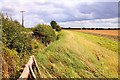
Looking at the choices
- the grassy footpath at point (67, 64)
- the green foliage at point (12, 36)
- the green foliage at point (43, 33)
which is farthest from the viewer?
the green foliage at point (43, 33)

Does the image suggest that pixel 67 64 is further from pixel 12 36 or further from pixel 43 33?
pixel 12 36

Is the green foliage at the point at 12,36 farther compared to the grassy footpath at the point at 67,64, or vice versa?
the grassy footpath at the point at 67,64

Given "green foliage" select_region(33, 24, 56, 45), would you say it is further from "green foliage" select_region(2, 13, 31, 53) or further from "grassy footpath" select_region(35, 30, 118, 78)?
"green foliage" select_region(2, 13, 31, 53)

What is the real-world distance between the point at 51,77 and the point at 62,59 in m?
3.69

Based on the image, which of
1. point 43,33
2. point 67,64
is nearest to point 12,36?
point 67,64

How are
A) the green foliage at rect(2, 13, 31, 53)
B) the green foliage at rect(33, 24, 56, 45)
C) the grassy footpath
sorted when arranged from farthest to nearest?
1. the green foliage at rect(33, 24, 56, 45)
2. the grassy footpath
3. the green foliage at rect(2, 13, 31, 53)

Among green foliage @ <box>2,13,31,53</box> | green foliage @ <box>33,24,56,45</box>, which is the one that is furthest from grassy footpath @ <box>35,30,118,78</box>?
green foliage @ <box>33,24,56,45</box>

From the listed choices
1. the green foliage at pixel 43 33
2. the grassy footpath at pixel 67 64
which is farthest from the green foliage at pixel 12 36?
the green foliage at pixel 43 33

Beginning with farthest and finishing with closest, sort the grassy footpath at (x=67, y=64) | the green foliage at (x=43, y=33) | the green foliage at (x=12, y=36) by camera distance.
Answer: the green foliage at (x=43, y=33) → the grassy footpath at (x=67, y=64) → the green foliage at (x=12, y=36)

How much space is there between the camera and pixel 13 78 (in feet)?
35.9

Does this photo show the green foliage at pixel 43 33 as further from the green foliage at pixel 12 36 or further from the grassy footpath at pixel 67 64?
the green foliage at pixel 12 36

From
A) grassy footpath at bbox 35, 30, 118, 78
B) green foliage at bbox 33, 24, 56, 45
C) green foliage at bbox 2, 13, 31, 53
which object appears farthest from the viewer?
green foliage at bbox 33, 24, 56, 45

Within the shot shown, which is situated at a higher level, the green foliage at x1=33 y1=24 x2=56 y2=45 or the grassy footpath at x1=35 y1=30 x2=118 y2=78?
the green foliage at x1=33 y1=24 x2=56 y2=45

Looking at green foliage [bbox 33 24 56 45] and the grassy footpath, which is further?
green foliage [bbox 33 24 56 45]
